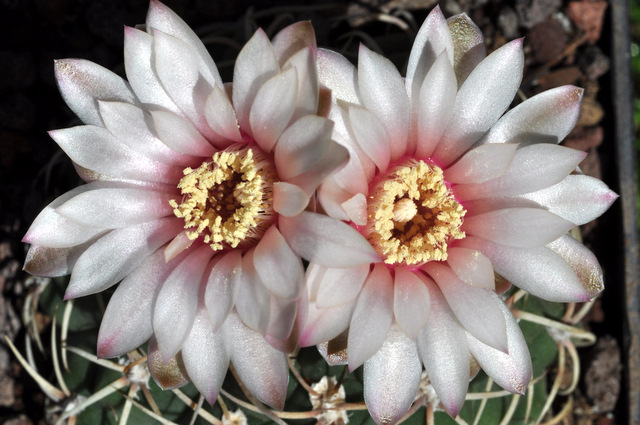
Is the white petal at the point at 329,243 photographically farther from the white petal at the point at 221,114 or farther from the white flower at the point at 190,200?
the white petal at the point at 221,114

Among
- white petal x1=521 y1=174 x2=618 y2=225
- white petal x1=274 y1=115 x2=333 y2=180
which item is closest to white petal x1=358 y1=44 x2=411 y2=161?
white petal x1=274 y1=115 x2=333 y2=180

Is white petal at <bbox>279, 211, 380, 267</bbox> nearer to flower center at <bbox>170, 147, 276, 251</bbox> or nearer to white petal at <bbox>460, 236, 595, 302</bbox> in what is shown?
flower center at <bbox>170, 147, 276, 251</bbox>

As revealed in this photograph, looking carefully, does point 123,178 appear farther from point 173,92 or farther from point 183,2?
point 183,2

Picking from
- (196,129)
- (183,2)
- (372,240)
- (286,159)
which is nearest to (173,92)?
(196,129)

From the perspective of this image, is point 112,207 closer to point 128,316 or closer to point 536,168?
point 128,316

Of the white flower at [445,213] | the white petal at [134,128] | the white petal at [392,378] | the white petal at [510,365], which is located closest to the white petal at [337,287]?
the white flower at [445,213]

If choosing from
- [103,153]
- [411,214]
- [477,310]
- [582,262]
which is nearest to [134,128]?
[103,153]
